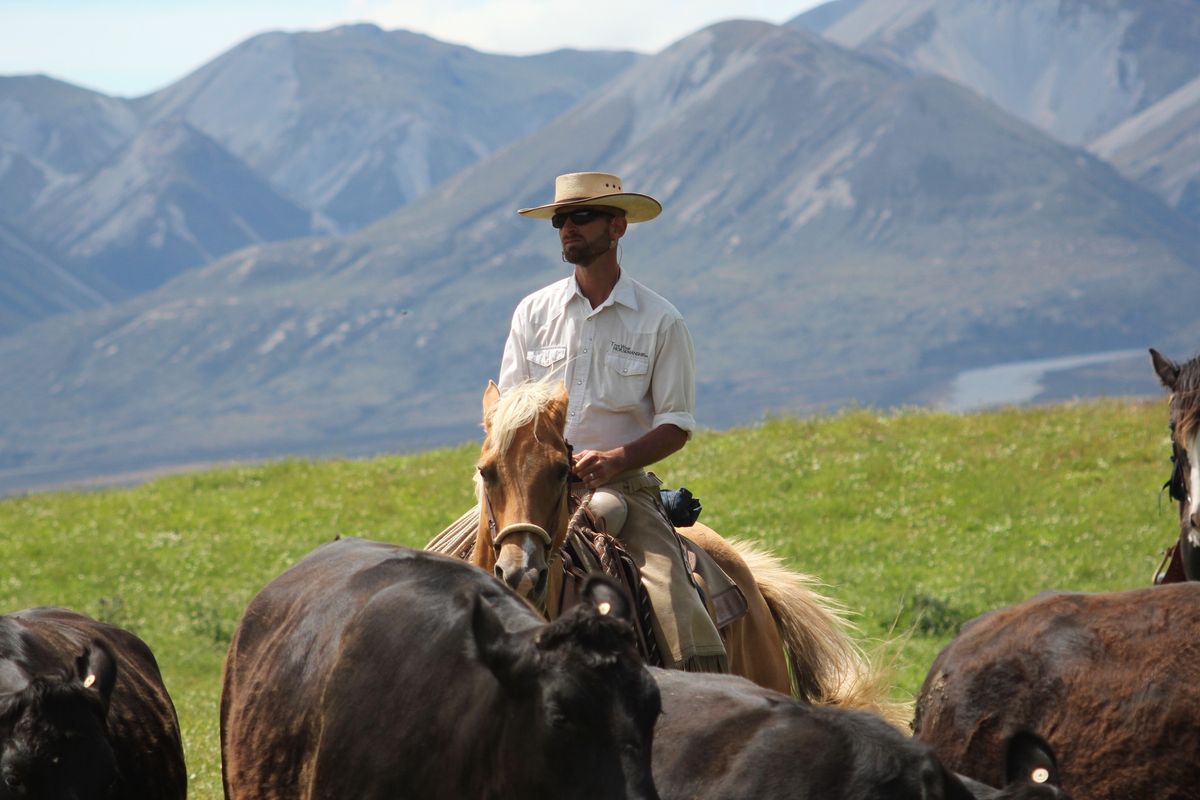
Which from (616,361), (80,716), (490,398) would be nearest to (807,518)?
(616,361)

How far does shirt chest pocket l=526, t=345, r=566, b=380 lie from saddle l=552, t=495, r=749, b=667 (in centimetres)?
75

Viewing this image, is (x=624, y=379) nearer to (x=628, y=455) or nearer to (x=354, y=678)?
(x=628, y=455)

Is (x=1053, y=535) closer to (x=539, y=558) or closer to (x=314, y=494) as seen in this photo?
(x=314, y=494)

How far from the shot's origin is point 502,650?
511 centimetres

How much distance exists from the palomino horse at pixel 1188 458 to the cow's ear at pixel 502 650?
14.2 ft

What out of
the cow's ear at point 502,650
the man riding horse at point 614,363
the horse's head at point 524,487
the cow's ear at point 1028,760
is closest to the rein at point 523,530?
the horse's head at point 524,487

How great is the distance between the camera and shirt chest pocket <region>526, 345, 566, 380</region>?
28.5 feet

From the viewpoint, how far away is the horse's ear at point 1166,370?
887 cm

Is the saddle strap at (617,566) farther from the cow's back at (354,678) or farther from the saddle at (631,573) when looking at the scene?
the cow's back at (354,678)

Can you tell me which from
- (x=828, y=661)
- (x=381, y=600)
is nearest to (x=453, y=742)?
(x=381, y=600)

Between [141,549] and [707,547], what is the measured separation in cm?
1361

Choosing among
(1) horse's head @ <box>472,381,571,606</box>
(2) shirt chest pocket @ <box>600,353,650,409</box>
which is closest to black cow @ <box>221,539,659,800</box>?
(1) horse's head @ <box>472,381,571,606</box>

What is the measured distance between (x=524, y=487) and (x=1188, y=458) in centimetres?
351

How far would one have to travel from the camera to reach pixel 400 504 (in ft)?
73.0
